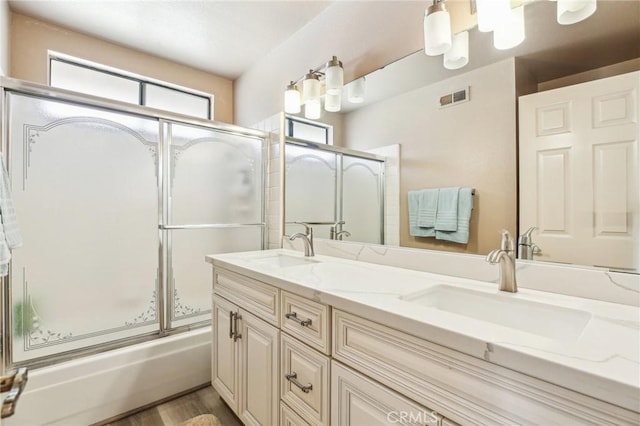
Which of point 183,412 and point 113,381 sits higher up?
point 113,381

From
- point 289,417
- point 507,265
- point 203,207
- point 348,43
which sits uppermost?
point 348,43

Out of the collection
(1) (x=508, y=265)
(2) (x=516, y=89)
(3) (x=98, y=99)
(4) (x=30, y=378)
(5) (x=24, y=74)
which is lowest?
(4) (x=30, y=378)

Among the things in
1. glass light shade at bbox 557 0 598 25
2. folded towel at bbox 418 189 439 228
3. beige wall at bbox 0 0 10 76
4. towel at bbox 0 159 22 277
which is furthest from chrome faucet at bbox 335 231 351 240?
beige wall at bbox 0 0 10 76

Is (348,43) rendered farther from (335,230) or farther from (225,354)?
(225,354)

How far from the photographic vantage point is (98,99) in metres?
1.77

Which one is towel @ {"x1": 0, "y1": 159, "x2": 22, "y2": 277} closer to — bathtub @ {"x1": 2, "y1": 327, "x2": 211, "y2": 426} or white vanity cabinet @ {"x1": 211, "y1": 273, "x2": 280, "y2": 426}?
bathtub @ {"x1": 2, "y1": 327, "x2": 211, "y2": 426}

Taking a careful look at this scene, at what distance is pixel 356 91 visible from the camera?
1792 millimetres

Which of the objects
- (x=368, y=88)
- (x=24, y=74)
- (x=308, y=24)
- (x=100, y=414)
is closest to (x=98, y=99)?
(x=24, y=74)

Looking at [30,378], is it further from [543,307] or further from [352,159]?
[543,307]

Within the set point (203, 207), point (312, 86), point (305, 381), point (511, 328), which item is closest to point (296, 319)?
point (305, 381)

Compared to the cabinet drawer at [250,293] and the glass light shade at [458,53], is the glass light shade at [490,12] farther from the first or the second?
the cabinet drawer at [250,293]

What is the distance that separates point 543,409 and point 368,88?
157 cm

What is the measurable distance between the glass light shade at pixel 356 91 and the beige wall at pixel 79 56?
67.3 inches

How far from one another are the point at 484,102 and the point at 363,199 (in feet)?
2.57
